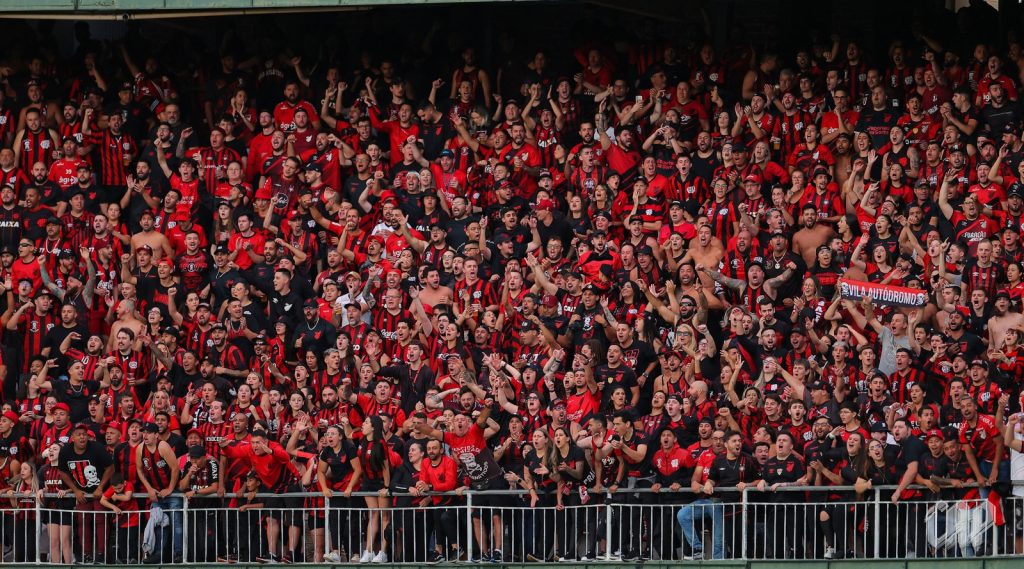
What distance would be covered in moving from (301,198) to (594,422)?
5.61m

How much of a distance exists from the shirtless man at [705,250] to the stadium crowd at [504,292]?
3 centimetres

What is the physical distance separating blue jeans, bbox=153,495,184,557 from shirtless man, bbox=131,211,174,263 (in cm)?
390

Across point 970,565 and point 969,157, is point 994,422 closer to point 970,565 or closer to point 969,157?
point 970,565

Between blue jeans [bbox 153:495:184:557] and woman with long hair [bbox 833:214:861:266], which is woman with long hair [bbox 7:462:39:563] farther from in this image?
woman with long hair [bbox 833:214:861:266]

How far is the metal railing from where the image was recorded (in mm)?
22500

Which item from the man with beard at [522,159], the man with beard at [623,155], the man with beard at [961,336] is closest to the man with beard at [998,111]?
the man with beard at [961,336]

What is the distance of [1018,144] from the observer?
25.4m

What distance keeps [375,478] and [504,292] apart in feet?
9.36

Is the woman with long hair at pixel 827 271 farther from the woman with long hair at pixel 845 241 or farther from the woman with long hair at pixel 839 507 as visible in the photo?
the woman with long hair at pixel 839 507

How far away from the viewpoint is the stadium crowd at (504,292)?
23188 mm

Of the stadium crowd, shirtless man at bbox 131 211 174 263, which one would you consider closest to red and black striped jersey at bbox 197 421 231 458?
the stadium crowd

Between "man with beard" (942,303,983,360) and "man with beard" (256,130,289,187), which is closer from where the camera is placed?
"man with beard" (942,303,983,360)

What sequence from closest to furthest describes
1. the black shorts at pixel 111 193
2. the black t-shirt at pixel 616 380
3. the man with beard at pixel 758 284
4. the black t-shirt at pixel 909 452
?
the black t-shirt at pixel 909 452, the black t-shirt at pixel 616 380, the man with beard at pixel 758 284, the black shorts at pixel 111 193

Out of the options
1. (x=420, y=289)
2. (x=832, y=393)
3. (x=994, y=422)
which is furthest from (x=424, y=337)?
(x=994, y=422)
